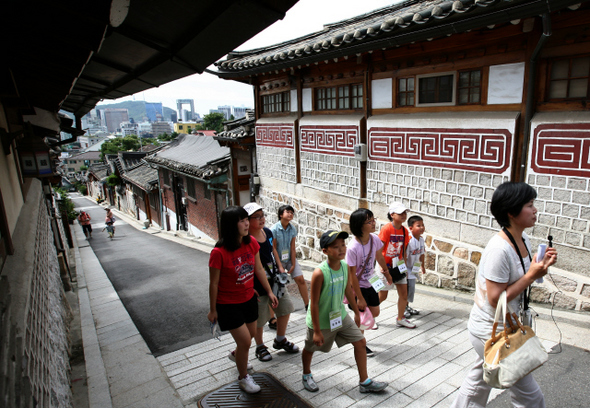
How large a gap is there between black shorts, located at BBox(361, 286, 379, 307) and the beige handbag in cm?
192

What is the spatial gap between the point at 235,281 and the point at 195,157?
1637 cm

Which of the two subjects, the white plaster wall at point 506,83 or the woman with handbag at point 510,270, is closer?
the woman with handbag at point 510,270

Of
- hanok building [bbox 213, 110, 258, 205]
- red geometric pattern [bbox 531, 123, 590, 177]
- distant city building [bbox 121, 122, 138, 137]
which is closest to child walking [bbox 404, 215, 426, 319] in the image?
red geometric pattern [bbox 531, 123, 590, 177]

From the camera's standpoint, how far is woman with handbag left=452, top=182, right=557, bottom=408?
249 cm

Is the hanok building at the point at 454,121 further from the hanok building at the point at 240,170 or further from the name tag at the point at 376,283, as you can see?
the hanok building at the point at 240,170

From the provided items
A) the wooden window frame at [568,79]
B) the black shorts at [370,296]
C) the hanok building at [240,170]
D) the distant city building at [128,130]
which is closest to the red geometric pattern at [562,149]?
the wooden window frame at [568,79]

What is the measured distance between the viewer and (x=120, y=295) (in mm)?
8773

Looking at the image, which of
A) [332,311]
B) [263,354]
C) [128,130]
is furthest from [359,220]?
[128,130]

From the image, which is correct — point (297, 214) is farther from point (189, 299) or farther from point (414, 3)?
point (414, 3)

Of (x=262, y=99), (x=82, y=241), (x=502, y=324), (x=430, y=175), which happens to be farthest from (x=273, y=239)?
(x=82, y=241)

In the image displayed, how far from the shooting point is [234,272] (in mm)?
3646

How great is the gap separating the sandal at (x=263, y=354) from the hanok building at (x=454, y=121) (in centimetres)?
373

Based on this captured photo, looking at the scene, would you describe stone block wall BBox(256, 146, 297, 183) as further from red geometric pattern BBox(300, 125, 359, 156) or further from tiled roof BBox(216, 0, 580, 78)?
tiled roof BBox(216, 0, 580, 78)

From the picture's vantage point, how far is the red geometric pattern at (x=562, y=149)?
4.70 meters
